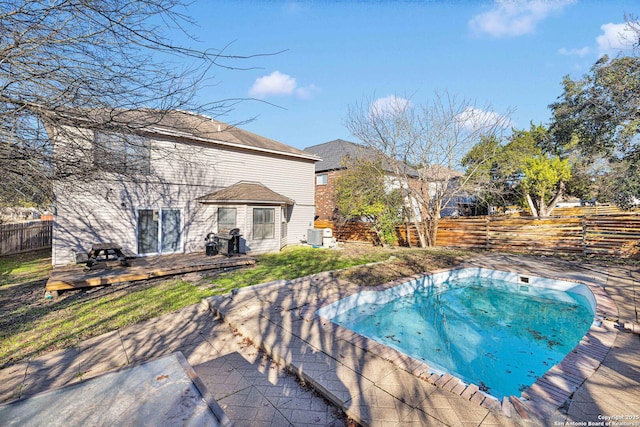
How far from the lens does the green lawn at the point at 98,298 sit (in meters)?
4.34

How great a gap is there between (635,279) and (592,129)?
921 cm

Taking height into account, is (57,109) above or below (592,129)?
below

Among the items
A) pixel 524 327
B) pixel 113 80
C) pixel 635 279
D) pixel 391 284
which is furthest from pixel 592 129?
pixel 113 80

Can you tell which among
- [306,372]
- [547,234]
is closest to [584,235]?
[547,234]

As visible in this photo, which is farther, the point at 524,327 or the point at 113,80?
the point at 524,327

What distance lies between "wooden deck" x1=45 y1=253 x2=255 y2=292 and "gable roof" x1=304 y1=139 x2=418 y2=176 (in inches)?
317

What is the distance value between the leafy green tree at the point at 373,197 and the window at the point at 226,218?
5.74 metres

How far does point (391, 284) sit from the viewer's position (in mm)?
6996

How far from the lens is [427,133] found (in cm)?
1310

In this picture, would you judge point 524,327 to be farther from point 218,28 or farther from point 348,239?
point 348,239

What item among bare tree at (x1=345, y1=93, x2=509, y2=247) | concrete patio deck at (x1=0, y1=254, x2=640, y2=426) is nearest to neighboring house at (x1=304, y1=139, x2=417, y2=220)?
bare tree at (x1=345, y1=93, x2=509, y2=247)

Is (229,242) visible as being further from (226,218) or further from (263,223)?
(263,223)

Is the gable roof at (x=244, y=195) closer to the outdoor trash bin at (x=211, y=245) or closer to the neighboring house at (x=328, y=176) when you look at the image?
the outdoor trash bin at (x=211, y=245)

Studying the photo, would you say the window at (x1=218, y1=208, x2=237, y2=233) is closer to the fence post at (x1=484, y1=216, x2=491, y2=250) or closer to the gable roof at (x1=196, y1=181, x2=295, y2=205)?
the gable roof at (x1=196, y1=181, x2=295, y2=205)
